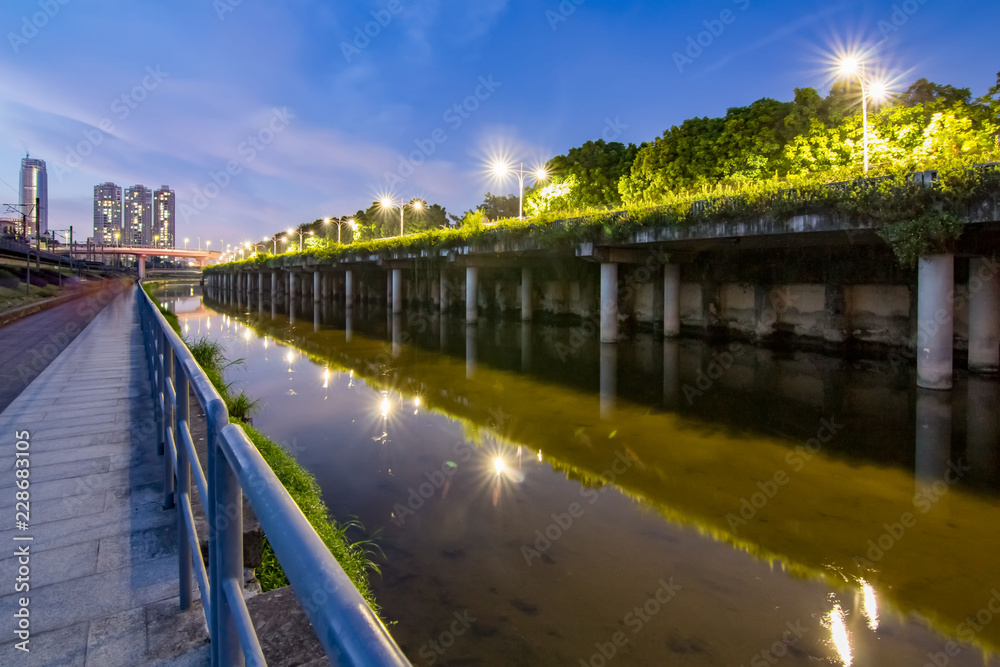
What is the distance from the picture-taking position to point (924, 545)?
586 centimetres

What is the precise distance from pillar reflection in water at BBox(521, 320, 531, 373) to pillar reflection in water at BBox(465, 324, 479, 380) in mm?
1527

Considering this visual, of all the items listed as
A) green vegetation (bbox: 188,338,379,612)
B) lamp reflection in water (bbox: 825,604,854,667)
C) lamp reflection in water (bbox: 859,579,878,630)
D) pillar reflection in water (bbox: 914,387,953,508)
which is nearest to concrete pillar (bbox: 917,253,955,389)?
pillar reflection in water (bbox: 914,387,953,508)

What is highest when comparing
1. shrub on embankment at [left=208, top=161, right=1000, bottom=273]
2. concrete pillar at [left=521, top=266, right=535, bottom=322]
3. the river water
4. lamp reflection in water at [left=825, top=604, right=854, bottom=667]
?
shrub on embankment at [left=208, top=161, right=1000, bottom=273]

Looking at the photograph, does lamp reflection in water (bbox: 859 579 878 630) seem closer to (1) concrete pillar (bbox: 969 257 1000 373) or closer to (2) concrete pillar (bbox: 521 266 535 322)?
(1) concrete pillar (bbox: 969 257 1000 373)

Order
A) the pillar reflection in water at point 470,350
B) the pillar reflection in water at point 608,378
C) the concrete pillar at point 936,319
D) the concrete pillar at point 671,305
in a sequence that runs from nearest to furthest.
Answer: the pillar reflection in water at point 608,378 < the concrete pillar at point 936,319 < the pillar reflection in water at point 470,350 < the concrete pillar at point 671,305

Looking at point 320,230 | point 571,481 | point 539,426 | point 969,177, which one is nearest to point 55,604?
point 571,481

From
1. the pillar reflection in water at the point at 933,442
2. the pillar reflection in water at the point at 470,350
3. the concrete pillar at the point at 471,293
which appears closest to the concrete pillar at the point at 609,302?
the pillar reflection in water at the point at 470,350

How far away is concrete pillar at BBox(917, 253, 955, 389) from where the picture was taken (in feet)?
40.6

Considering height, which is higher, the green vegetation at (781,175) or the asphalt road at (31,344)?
the green vegetation at (781,175)

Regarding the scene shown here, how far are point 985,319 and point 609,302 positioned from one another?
10.5 m

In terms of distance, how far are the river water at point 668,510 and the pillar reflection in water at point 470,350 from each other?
134 cm

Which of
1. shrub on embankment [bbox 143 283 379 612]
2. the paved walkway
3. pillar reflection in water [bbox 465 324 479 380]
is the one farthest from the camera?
pillar reflection in water [bbox 465 324 479 380]

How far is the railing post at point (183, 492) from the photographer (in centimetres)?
279

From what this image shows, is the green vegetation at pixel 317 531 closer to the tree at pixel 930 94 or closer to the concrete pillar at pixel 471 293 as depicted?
the concrete pillar at pixel 471 293
